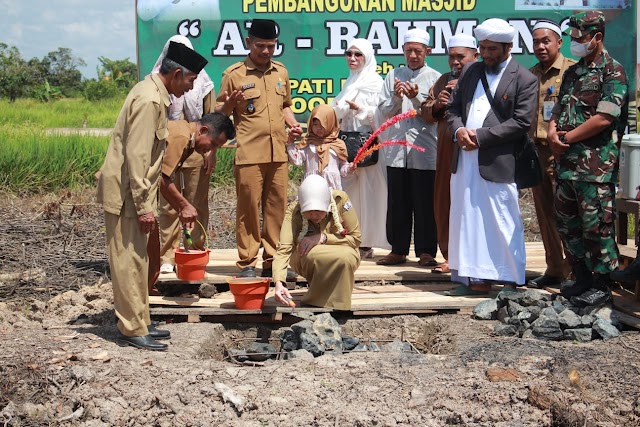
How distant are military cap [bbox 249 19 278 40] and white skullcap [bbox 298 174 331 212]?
136 centimetres

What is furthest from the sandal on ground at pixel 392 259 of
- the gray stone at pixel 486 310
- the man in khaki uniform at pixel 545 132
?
the gray stone at pixel 486 310

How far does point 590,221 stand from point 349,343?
1838 millimetres

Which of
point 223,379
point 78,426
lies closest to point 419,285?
point 223,379

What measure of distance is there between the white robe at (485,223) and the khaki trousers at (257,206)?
1.43 metres

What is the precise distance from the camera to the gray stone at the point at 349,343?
19.4ft

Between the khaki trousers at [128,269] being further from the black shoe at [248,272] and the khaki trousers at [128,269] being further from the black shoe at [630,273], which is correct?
the black shoe at [630,273]

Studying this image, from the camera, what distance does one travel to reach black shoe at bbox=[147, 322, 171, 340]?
19.1ft

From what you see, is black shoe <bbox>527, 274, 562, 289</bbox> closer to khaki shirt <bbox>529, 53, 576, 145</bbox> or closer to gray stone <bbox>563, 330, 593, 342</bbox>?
khaki shirt <bbox>529, 53, 576, 145</bbox>

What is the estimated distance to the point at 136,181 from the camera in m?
5.29

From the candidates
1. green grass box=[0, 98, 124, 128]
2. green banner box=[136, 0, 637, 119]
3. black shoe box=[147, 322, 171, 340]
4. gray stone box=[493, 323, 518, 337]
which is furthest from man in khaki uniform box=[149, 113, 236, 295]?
green grass box=[0, 98, 124, 128]

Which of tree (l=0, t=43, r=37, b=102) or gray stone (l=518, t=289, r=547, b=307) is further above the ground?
tree (l=0, t=43, r=37, b=102)

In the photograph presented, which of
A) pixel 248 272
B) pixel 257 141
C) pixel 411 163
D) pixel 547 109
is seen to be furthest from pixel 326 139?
pixel 547 109

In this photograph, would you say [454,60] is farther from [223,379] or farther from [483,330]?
[223,379]

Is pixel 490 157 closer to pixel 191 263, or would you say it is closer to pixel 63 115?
pixel 191 263
